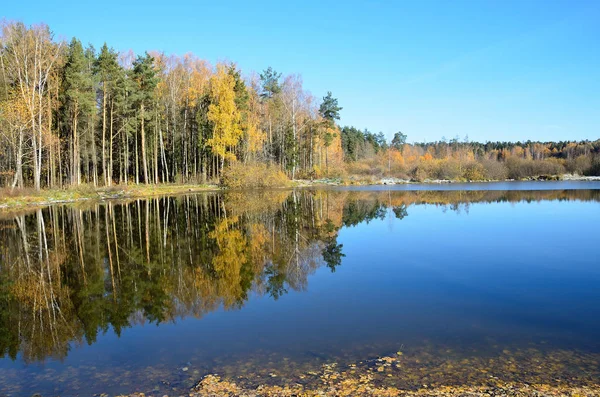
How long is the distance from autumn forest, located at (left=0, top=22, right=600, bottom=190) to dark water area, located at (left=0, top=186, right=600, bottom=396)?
18.7m

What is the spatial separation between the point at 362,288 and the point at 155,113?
35831 millimetres

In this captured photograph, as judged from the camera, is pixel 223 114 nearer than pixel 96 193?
No

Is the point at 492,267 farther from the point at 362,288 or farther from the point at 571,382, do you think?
the point at 571,382

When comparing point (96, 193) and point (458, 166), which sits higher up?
point (458, 166)

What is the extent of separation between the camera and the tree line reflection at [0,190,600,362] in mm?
7090

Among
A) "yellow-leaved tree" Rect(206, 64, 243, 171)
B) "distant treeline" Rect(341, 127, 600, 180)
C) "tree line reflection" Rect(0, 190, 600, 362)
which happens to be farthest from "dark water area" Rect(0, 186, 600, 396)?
"distant treeline" Rect(341, 127, 600, 180)

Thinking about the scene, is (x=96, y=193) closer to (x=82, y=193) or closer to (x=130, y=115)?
(x=82, y=193)

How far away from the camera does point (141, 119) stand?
38844 millimetres

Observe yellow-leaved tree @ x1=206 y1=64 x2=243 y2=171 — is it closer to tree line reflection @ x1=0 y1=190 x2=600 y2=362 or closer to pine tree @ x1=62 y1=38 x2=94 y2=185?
pine tree @ x1=62 y1=38 x2=94 y2=185

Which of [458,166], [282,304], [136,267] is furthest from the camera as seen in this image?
[458,166]

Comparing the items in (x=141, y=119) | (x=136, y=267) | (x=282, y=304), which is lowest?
(x=282, y=304)

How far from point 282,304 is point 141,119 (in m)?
35.2

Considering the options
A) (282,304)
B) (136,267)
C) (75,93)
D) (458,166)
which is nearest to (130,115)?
(75,93)

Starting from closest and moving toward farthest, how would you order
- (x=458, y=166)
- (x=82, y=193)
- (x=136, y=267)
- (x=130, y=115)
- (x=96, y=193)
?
(x=136, y=267)
(x=82, y=193)
(x=96, y=193)
(x=130, y=115)
(x=458, y=166)
